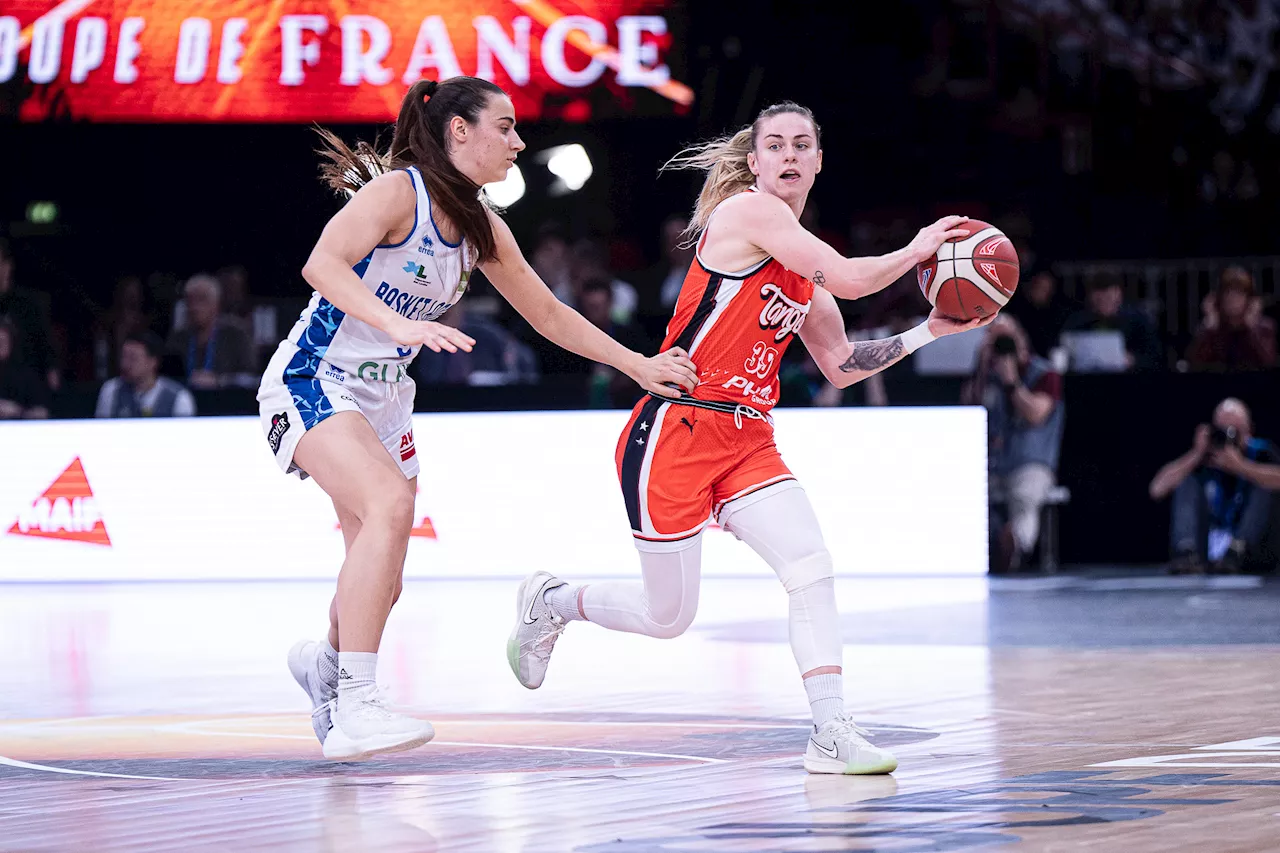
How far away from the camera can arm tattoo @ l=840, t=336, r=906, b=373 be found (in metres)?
5.32

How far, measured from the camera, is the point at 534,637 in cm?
577

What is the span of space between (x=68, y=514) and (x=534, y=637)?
6872 mm

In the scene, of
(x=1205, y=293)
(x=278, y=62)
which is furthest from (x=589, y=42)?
(x=1205, y=293)

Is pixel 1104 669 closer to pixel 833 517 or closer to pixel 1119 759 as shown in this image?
pixel 1119 759

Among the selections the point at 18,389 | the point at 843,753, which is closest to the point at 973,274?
the point at 843,753

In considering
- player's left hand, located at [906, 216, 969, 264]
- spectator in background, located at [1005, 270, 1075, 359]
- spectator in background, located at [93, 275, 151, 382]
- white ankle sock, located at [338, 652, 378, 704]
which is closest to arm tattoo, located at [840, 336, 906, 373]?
player's left hand, located at [906, 216, 969, 264]

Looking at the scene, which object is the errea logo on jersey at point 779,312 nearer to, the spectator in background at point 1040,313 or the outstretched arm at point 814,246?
the outstretched arm at point 814,246

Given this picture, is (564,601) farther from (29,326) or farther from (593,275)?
(29,326)

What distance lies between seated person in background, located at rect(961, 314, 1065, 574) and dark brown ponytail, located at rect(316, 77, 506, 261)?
7534 mm

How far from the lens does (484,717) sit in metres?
6.08

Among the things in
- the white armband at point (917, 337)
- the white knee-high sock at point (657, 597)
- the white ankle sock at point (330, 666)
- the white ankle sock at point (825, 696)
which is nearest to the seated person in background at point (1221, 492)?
the white armband at point (917, 337)

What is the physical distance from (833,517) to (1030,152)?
284 inches

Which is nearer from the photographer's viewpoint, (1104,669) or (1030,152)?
(1104,669)

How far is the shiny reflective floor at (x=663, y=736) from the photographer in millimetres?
3988
